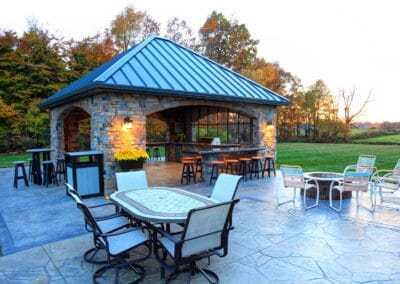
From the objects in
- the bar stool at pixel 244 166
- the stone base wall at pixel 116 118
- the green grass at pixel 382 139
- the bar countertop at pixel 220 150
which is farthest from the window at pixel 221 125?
the green grass at pixel 382 139

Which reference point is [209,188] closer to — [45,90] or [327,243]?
[327,243]

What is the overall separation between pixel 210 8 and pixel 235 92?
21.2 m

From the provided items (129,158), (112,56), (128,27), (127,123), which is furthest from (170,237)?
(128,27)

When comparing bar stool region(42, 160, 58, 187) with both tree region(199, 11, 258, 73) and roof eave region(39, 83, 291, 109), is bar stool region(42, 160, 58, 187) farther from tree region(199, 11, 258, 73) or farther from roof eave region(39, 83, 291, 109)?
tree region(199, 11, 258, 73)

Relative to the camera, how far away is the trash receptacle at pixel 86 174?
21.8ft

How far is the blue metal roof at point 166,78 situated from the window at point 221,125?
1441 mm

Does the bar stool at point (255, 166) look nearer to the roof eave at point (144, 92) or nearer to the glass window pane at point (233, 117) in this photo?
the roof eave at point (144, 92)

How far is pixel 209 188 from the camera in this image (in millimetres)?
7953

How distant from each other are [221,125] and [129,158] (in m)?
5.71

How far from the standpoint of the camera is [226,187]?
4.05m

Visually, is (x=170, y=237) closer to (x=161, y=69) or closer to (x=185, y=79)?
(x=185, y=79)

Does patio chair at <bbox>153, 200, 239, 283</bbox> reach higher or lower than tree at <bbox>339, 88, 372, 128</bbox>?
lower

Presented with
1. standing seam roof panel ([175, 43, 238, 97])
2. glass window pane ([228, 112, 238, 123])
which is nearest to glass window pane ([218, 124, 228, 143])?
glass window pane ([228, 112, 238, 123])

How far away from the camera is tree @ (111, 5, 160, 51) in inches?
880
